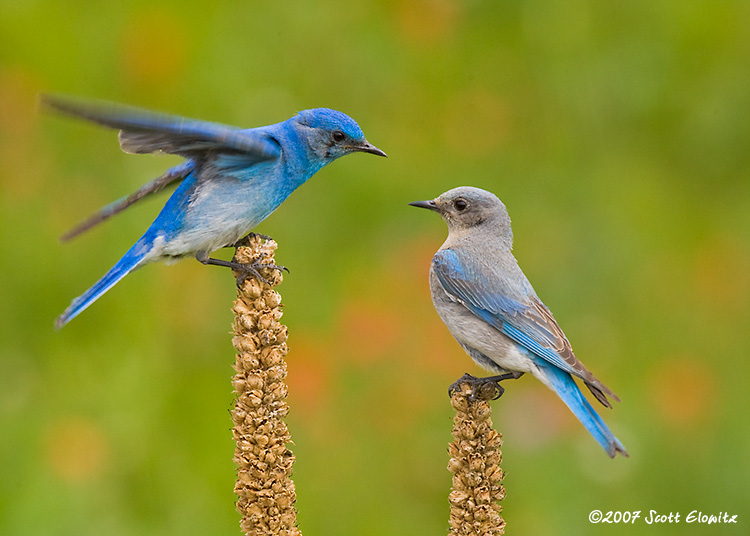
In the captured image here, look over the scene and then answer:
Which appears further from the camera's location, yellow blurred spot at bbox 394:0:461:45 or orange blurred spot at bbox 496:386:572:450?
yellow blurred spot at bbox 394:0:461:45

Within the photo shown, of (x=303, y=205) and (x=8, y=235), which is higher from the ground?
(x=303, y=205)

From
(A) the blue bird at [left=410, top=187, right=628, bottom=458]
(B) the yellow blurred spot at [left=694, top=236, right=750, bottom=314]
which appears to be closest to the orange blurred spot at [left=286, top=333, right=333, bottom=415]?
(A) the blue bird at [left=410, top=187, right=628, bottom=458]

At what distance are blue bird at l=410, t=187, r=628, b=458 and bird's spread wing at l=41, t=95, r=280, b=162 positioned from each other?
0.77 meters

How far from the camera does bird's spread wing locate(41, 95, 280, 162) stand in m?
3.22

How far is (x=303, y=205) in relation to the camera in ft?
25.2

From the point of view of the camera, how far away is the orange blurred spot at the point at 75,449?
5.85m

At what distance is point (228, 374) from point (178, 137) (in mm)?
2825

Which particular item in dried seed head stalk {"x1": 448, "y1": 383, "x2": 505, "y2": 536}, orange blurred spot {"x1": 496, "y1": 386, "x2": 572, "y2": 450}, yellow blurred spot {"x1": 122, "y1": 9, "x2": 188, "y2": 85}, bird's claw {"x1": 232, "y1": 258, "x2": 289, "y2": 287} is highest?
yellow blurred spot {"x1": 122, "y1": 9, "x2": 188, "y2": 85}

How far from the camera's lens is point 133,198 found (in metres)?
4.09

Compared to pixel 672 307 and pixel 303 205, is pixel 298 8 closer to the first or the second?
pixel 303 205

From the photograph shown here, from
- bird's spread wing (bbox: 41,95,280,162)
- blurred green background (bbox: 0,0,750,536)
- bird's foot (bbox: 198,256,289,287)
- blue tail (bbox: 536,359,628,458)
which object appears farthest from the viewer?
blurred green background (bbox: 0,0,750,536)

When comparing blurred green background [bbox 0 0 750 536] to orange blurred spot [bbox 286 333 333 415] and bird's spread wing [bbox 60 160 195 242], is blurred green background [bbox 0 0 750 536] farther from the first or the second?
bird's spread wing [bbox 60 160 195 242]

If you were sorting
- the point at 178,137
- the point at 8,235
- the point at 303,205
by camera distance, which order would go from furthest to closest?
the point at 303,205, the point at 8,235, the point at 178,137

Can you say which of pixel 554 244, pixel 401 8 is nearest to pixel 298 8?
pixel 401 8
